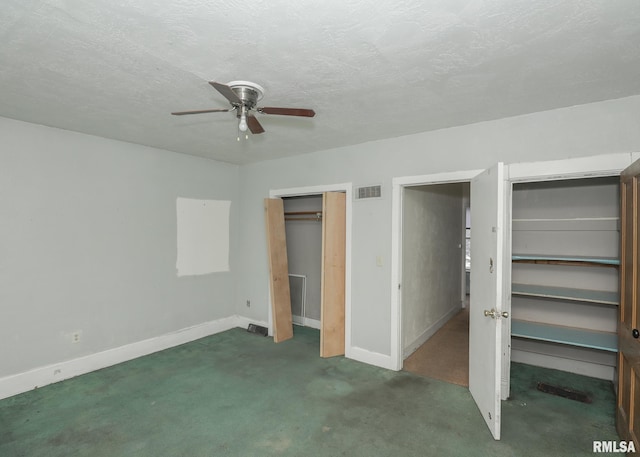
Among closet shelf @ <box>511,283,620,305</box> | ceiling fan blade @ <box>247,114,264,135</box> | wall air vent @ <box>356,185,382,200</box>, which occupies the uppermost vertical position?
ceiling fan blade @ <box>247,114,264,135</box>

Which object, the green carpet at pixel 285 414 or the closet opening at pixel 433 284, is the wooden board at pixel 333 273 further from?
the closet opening at pixel 433 284

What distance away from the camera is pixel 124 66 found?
1.95 m

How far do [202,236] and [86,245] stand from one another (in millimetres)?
1374

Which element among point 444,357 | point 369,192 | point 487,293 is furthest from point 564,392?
point 369,192

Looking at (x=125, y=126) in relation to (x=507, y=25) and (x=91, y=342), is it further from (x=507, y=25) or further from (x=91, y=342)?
(x=507, y=25)

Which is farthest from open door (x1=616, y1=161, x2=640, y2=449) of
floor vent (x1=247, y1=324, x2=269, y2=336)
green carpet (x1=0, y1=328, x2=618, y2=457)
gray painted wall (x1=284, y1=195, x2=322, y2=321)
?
floor vent (x1=247, y1=324, x2=269, y2=336)

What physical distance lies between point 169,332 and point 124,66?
3.27 metres

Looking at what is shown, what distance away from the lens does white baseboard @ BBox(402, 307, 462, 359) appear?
3852 millimetres

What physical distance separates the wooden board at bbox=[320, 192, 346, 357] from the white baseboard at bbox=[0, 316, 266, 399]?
130 centimetres

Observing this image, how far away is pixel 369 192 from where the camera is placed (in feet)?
11.8

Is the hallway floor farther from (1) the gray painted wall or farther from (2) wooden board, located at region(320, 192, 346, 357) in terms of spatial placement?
(1) the gray painted wall

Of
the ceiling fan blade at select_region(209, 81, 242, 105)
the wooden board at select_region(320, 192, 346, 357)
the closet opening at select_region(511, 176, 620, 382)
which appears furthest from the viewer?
the wooden board at select_region(320, 192, 346, 357)

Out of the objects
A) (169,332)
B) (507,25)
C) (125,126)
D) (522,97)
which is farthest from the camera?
(169,332)

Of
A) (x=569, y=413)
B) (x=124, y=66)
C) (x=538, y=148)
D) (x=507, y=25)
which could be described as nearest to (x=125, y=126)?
(x=124, y=66)
